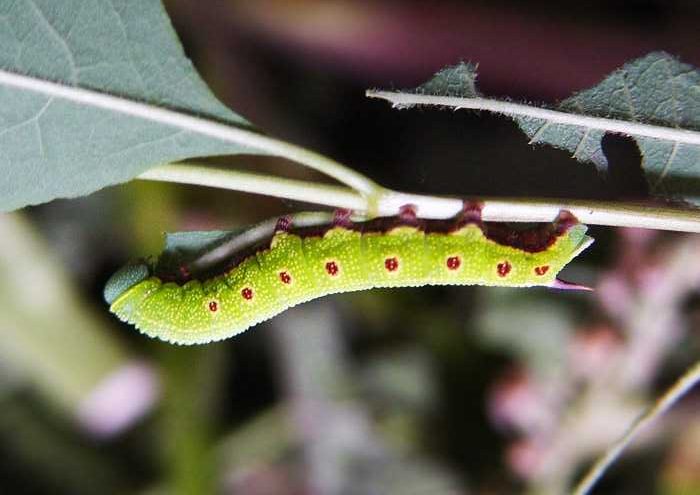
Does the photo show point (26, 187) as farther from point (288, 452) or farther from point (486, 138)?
point (288, 452)

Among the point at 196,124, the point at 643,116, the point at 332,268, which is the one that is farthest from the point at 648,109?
the point at 196,124

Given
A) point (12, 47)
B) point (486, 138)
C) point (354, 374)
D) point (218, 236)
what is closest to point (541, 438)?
point (354, 374)

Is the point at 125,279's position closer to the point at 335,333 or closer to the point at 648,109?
the point at 648,109

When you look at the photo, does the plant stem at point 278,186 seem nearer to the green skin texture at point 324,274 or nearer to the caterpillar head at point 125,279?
the green skin texture at point 324,274

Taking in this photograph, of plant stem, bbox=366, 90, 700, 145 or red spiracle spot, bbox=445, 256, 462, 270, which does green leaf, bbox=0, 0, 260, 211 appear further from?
red spiracle spot, bbox=445, 256, 462, 270

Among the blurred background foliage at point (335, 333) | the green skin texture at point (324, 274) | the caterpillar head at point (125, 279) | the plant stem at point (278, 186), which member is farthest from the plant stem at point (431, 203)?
the blurred background foliage at point (335, 333)

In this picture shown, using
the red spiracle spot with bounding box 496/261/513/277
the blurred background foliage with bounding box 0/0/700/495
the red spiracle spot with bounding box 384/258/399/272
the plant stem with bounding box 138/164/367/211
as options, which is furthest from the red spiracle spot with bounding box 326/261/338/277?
the blurred background foliage with bounding box 0/0/700/495

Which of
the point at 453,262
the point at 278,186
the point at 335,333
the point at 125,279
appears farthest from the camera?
the point at 335,333
